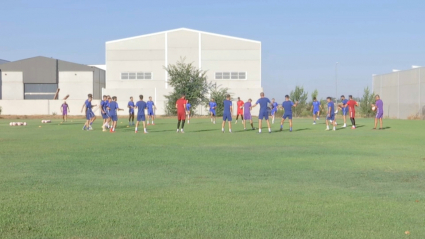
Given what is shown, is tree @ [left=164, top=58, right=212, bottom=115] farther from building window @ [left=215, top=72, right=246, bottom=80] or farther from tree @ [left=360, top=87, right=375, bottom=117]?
tree @ [left=360, top=87, right=375, bottom=117]

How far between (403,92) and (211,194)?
58489 mm

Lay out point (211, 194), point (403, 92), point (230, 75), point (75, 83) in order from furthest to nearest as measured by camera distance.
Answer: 1. point (75, 83)
2. point (230, 75)
3. point (403, 92)
4. point (211, 194)

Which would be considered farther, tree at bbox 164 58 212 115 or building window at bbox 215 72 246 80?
building window at bbox 215 72 246 80

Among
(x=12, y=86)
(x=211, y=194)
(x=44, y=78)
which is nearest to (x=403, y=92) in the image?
(x=44, y=78)

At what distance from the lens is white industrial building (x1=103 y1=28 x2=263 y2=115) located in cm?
6469

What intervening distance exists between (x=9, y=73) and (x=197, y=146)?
194 ft

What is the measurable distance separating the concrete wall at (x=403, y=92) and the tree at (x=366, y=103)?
2.92 meters

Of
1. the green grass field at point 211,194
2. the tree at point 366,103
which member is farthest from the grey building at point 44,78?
the green grass field at point 211,194

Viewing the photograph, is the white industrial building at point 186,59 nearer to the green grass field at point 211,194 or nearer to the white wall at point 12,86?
the white wall at point 12,86

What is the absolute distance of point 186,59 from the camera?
6494 centimetres

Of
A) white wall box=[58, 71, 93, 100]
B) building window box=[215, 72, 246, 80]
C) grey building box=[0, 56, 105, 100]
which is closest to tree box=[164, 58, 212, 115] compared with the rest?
building window box=[215, 72, 246, 80]

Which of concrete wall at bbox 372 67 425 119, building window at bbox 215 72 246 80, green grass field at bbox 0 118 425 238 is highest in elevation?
building window at bbox 215 72 246 80

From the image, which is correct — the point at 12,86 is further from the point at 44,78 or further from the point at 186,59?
the point at 186,59

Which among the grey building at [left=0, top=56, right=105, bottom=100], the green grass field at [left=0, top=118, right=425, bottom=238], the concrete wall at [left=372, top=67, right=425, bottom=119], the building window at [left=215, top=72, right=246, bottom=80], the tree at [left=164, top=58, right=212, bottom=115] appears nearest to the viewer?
the green grass field at [left=0, top=118, right=425, bottom=238]
